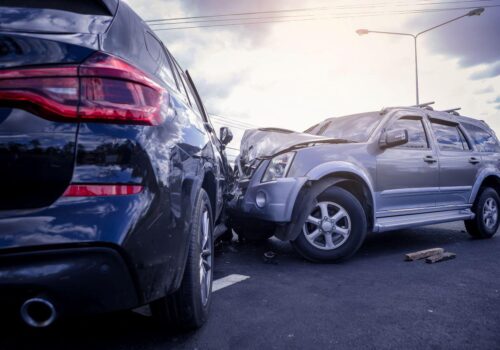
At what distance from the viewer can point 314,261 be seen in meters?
3.85

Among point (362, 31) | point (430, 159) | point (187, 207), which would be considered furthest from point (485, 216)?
point (362, 31)

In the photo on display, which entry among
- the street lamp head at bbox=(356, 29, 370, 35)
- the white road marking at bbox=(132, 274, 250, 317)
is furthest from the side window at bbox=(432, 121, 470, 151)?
the street lamp head at bbox=(356, 29, 370, 35)

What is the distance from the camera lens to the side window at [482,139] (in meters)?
5.68

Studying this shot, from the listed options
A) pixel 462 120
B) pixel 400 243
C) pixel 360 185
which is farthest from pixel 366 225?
pixel 462 120

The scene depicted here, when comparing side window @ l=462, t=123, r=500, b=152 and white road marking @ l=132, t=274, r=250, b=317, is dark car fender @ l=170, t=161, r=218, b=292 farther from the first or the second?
side window @ l=462, t=123, r=500, b=152

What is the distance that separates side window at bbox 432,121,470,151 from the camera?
504 centimetres

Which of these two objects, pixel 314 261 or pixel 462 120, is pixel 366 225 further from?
pixel 462 120

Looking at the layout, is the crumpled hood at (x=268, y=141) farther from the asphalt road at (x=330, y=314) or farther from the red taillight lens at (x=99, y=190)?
the red taillight lens at (x=99, y=190)

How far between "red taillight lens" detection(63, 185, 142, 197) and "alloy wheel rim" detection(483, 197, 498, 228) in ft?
18.7

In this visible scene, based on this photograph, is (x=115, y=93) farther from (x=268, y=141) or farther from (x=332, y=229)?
(x=268, y=141)

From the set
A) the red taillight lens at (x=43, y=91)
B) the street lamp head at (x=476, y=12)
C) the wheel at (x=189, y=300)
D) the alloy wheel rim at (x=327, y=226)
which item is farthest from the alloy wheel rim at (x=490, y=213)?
the street lamp head at (x=476, y=12)

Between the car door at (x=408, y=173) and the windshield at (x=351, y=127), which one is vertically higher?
the windshield at (x=351, y=127)

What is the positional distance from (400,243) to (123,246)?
184 inches

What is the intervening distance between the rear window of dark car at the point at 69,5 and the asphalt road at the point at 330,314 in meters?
1.22
